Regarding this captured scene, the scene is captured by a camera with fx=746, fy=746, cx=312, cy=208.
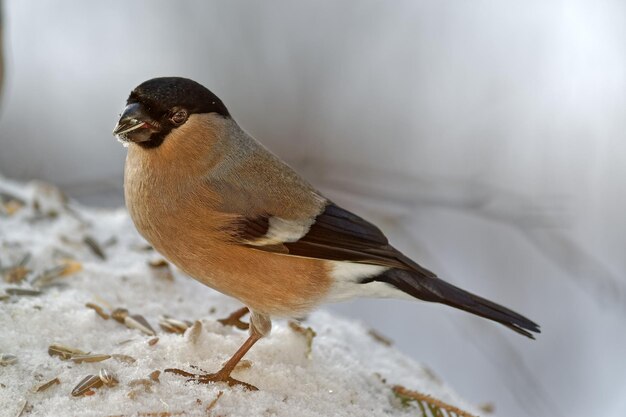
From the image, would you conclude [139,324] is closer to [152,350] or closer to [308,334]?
[152,350]

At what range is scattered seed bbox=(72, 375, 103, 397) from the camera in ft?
6.16

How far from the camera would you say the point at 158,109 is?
2348mm

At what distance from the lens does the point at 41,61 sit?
23.0ft

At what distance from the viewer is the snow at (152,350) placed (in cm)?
190

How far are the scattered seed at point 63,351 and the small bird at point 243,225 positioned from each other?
42 cm

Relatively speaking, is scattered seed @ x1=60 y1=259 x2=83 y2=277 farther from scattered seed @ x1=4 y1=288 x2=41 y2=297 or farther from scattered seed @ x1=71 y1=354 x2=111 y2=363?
scattered seed @ x1=71 y1=354 x2=111 y2=363

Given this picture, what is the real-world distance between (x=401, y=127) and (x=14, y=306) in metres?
4.98

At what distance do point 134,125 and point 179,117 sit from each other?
162 millimetres

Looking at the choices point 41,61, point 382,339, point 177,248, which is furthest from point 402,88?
point 177,248

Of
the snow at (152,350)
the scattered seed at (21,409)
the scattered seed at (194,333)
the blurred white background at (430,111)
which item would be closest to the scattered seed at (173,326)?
the snow at (152,350)

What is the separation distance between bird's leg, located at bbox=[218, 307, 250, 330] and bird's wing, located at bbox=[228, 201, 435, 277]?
0.40m

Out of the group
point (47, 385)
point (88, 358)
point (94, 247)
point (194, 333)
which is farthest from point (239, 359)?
point (94, 247)

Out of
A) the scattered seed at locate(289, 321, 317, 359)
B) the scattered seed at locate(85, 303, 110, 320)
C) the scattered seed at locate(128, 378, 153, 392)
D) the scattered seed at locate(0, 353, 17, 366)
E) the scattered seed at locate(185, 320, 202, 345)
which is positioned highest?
the scattered seed at locate(289, 321, 317, 359)

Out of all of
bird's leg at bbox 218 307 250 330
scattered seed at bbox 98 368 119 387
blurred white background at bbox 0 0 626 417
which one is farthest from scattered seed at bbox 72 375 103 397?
blurred white background at bbox 0 0 626 417
